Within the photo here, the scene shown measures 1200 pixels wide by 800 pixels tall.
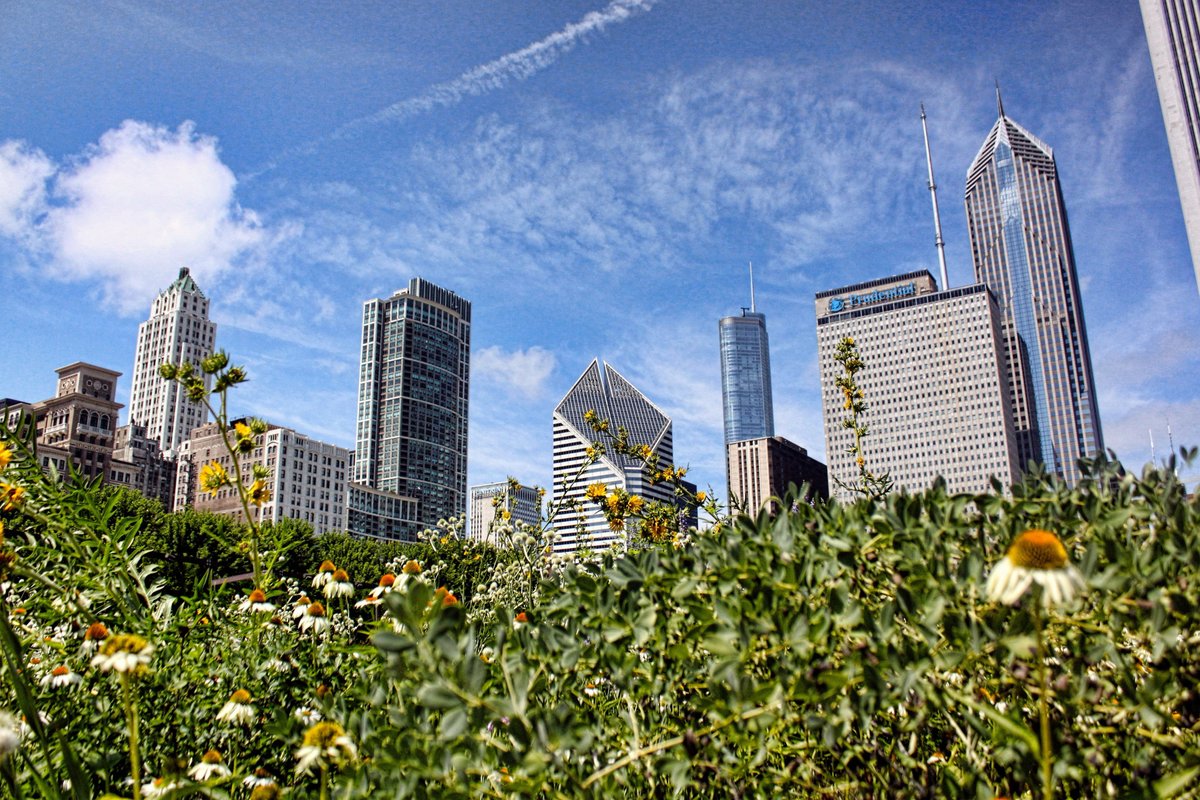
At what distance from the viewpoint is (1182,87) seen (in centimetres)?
7706

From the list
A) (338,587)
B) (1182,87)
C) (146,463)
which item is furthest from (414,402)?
(338,587)

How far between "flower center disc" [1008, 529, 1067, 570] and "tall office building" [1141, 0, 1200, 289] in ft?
304

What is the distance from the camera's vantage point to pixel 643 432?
130 metres

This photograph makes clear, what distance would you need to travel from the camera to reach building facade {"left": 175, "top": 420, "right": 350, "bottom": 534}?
106 meters

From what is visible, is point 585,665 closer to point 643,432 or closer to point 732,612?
point 732,612

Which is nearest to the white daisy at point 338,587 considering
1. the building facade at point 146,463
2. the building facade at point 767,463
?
the building facade at point 146,463

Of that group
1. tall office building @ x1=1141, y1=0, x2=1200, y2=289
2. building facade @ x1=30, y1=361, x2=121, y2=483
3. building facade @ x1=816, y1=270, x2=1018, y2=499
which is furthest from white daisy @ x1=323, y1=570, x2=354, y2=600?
building facade @ x1=816, y1=270, x2=1018, y2=499

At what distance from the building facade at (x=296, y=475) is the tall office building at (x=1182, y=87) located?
352 ft

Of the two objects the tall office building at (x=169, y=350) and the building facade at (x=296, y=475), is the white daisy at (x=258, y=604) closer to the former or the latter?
the building facade at (x=296, y=475)

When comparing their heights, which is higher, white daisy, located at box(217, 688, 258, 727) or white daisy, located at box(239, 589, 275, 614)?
white daisy, located at box(239, 589, 275, 614)

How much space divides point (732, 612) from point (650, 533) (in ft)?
10.9

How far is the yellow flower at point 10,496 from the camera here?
73.7 inches

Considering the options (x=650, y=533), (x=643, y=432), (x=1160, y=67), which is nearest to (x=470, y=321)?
(x=643, y=432)

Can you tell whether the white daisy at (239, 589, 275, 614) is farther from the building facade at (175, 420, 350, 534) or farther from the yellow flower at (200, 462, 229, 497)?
the building facade at (175, 420, 350, 534)
